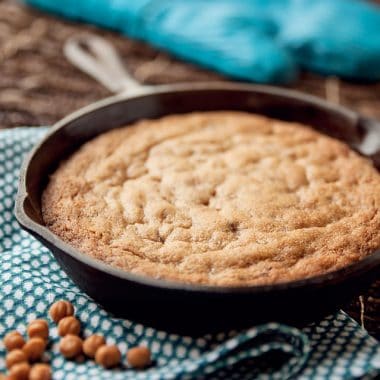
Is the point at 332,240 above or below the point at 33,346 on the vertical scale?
above

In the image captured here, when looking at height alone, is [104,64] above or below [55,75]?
above

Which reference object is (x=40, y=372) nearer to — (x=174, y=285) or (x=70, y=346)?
(x=70, y=346)

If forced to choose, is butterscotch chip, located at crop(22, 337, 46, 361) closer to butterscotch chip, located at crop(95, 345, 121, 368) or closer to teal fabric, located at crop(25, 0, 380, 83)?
butterscotch chip, located at crop(95, 345, 121, 368)

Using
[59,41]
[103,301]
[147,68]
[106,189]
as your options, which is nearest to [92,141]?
[106,189]

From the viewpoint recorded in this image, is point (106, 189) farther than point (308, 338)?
Yes

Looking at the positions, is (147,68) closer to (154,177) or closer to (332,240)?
(154,177)

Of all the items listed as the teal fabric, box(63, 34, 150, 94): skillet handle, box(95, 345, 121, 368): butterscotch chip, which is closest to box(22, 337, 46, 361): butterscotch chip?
box(95, 345, 121, 368): butterscotch chip

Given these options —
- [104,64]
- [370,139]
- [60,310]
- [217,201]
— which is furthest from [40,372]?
[104,64]
